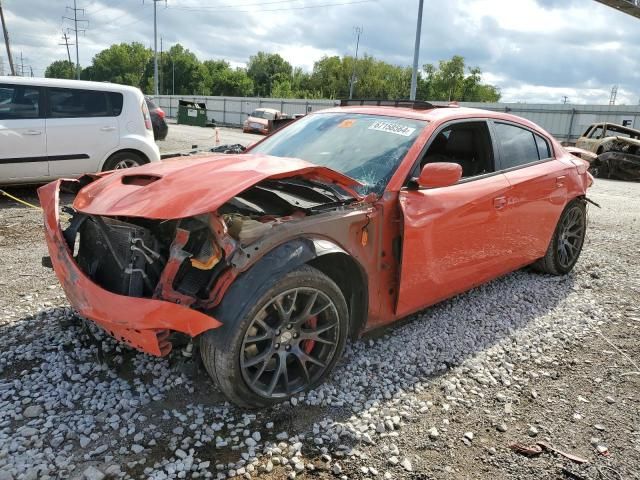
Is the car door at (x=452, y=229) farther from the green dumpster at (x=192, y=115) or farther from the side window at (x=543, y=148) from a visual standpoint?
the green dumpster at (x=192, y=115)

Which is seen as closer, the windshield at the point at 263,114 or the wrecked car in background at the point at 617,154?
the wrecked car in background at the point at 617,154

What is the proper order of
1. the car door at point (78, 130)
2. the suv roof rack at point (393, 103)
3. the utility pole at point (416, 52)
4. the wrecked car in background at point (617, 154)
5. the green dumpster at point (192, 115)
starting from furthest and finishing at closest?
the green dumpster at point (192, 115) < the utility pole at point (416, 52) < the wrecked car in background at point (617, 154) < the car door at point (78, 130) < the suv roof rack at point (393, 103)

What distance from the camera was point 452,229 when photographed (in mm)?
3498

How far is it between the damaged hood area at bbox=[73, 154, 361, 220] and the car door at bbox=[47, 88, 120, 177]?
15.9 ft

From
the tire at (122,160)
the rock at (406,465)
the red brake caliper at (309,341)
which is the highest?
the tire at (122,160)

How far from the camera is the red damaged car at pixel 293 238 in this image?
2.54m

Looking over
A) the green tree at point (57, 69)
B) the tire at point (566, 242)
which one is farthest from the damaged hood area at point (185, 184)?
the green tree at point (57, 69)

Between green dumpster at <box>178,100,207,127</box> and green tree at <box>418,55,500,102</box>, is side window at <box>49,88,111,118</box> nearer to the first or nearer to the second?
green dumpster at <box>178,100,207,127</box>

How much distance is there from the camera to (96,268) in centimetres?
299

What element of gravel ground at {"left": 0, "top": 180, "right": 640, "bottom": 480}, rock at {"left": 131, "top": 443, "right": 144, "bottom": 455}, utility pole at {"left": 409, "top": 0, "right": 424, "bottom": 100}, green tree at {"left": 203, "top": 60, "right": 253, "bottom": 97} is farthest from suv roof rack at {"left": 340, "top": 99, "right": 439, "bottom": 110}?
green tree at {"left": 203, "top": 60, "right": 253, "bottom": 97}

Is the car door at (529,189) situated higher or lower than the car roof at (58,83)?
lower

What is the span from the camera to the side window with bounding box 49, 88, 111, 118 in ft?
24.7

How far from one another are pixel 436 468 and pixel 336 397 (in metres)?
0.69

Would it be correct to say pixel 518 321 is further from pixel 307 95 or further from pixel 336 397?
pixel 307 95
